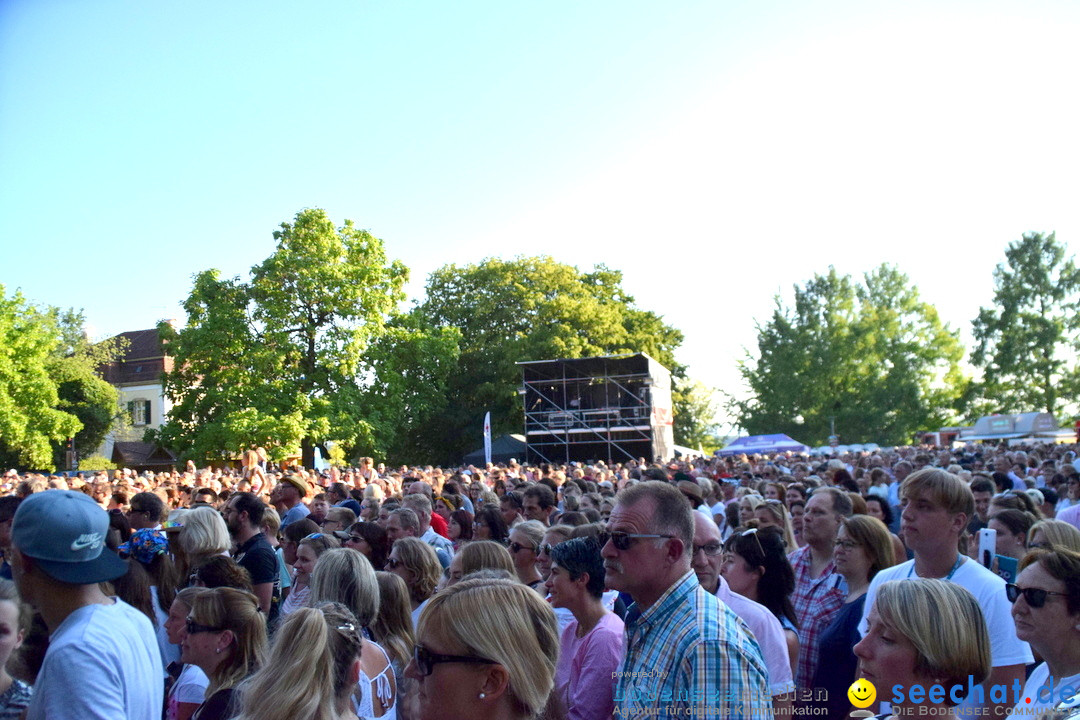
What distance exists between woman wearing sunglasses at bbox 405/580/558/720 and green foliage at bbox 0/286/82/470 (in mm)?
37435

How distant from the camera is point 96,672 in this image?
7.39ft

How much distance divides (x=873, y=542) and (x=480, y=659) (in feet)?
9.66

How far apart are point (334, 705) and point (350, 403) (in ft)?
101

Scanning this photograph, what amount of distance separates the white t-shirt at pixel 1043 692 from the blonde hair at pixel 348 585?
8.16 ft

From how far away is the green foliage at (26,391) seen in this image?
34.2 m

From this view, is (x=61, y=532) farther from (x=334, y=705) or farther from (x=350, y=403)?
(x=350, y=403)

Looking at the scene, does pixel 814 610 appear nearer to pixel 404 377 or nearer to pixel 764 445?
pixel 404 377

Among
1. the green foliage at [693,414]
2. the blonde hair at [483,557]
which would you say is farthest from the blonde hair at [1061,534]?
the green foliage at [693,414]

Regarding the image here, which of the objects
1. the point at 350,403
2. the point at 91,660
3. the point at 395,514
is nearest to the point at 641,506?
the point at 91,660

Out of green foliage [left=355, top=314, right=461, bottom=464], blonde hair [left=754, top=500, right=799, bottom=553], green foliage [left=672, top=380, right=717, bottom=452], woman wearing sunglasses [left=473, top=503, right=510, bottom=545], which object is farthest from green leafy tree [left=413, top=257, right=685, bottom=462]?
blonde hair [left=754, top=500, right=799, bottom=553]

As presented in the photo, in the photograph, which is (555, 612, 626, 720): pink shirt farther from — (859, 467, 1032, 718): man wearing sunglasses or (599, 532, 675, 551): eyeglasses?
(859, 467, 1032, 718): man wearing sunglasses

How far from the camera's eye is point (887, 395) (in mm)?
55562

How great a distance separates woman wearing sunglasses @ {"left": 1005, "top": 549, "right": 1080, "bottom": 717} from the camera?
2.72 metres

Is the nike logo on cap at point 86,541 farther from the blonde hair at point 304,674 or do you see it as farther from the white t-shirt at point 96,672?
the blonde hair at point 304,674
